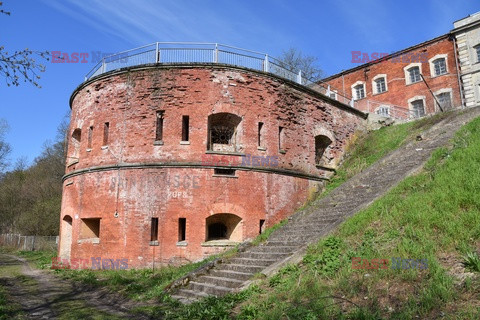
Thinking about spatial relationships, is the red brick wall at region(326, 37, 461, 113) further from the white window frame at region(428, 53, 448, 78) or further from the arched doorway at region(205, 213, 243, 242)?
the arched doorway at region(205, 213, 243, 242)

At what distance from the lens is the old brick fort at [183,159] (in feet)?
39.9

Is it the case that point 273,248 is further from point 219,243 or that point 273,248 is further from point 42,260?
point 42,260

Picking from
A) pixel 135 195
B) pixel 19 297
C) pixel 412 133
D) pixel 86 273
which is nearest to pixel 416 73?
pixel 412 133

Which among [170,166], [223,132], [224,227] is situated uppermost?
[223,132]

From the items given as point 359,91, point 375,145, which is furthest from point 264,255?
point 359,91

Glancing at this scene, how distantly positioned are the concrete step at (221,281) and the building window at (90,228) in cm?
649

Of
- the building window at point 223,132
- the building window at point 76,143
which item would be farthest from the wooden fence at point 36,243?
the building window at point 223,132

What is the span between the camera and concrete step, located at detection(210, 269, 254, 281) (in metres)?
8.43

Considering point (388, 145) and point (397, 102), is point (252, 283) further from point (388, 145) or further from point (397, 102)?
point (397, 102)

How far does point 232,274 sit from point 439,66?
23762mm

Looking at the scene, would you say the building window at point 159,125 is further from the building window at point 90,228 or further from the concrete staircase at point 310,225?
the concrete staircase at point 310,225

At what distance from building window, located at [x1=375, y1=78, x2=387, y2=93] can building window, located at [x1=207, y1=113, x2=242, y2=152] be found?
744 inches

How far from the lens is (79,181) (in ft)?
45.9

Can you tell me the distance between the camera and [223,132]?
13.9 metres
